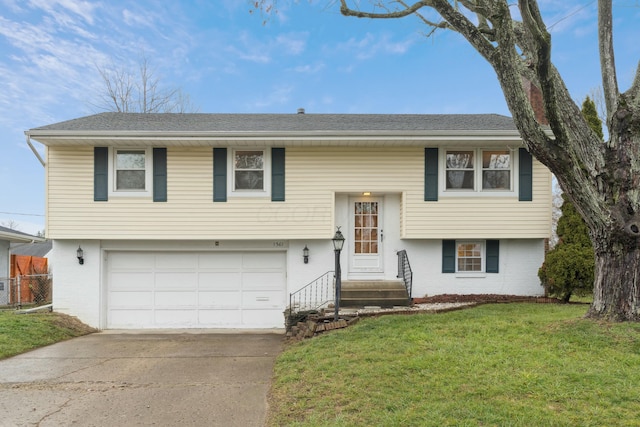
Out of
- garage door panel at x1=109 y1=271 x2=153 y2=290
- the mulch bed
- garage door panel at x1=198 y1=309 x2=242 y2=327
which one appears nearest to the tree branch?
the mulch bed

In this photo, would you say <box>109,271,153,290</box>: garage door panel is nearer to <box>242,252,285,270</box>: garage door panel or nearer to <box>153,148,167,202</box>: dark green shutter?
<box>153,148,167,202</box>: dark green shutter

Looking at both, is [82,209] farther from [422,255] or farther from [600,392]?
[600,392]

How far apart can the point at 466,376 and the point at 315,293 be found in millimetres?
5492

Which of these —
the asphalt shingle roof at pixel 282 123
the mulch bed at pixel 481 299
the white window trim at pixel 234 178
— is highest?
the asphalt shingle roof at pixel 282 123

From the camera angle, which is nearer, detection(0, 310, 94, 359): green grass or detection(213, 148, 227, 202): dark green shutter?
detection(0, 310, 94, 359): green grass

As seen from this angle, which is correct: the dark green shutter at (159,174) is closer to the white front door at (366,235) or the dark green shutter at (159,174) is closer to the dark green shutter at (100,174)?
the dark green shutter at (100,174)

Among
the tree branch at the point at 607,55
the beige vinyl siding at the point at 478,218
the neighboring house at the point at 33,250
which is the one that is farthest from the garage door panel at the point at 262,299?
the neighboring house at the point at 33,250

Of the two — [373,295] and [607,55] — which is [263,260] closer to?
[373,295]

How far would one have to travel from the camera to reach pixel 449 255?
939 centimetres

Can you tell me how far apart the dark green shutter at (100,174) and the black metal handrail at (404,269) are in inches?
283

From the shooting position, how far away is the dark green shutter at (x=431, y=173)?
916cm

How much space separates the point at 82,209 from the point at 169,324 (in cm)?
345

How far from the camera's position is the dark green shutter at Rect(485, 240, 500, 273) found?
939cm

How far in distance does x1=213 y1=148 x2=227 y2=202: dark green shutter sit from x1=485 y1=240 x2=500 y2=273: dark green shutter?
261 inches
